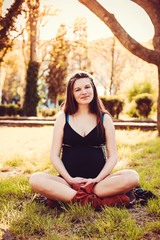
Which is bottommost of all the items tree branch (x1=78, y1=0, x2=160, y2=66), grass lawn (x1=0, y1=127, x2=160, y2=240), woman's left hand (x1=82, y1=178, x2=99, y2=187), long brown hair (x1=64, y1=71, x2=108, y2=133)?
grass lawn (x1=0, y1=127, x2=160, y2=240)

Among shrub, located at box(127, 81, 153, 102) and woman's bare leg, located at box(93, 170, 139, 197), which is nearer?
woman's bare leg, located at box(93, 170, 139, 197)

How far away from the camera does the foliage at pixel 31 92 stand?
16375 millimetres

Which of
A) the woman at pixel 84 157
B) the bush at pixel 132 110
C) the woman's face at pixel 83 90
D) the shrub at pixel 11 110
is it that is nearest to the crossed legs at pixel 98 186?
the woman at pixel 84 157

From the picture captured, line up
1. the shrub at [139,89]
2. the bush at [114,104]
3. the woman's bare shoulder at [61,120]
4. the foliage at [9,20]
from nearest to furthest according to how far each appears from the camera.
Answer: the woman's bare shoulder at [61,120] → the foliage at [9,20] → the bush at [114,104] → the shrub at [139,89]

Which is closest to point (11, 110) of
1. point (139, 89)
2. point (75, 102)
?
point (139, 89)

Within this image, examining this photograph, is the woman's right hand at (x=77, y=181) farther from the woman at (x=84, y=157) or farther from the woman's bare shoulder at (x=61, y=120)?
the woman's bare shoulder at (x=61, y=120)

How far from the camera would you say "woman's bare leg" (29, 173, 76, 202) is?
8.04 feet

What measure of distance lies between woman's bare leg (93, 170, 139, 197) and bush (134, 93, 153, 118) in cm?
1116

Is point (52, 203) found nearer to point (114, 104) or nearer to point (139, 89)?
Result: point (114, 104)

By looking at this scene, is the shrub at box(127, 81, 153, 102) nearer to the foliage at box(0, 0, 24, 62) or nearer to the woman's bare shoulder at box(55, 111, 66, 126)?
the foliage at box(0, 0, 24, 62)

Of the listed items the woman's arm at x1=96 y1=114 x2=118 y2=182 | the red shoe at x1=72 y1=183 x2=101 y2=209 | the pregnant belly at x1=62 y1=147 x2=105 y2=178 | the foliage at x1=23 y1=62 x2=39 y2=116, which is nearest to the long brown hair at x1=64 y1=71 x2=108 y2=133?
the woman's arm at x1=96 y1=114 x2=118 y2=182

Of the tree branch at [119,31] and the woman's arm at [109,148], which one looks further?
the tree branch at [119,31]

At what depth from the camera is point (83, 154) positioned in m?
2.71

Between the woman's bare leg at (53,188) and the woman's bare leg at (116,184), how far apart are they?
27 centimetres
